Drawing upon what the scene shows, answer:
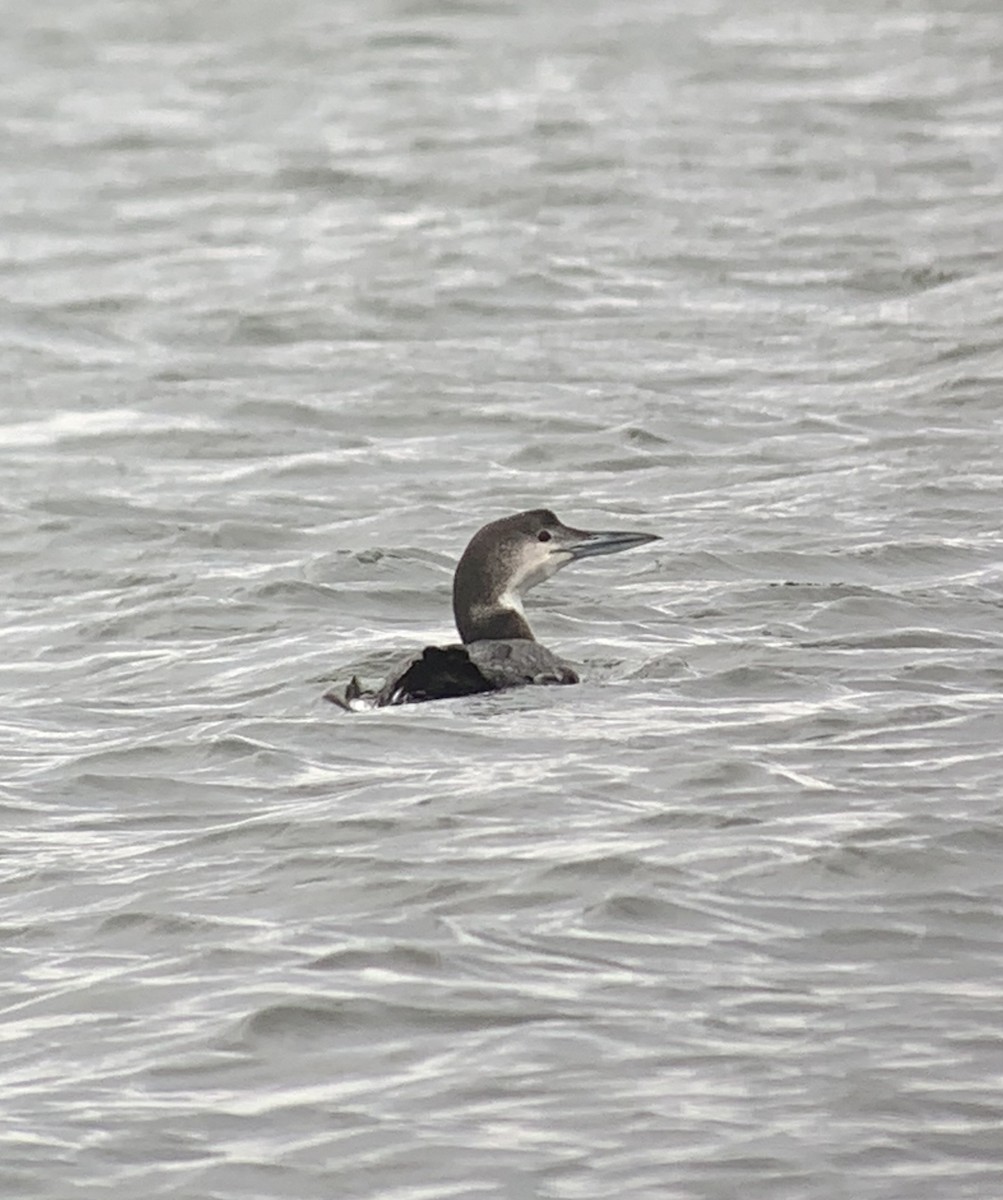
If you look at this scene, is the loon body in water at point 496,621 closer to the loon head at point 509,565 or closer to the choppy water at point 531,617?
the loon head at point 509,565

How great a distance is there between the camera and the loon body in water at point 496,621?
10.1 m

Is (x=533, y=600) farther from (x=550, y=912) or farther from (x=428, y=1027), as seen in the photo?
(x=428, y=1027)

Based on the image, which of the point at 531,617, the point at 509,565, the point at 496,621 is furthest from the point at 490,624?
the point at 531,617

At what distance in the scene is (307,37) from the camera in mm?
28297

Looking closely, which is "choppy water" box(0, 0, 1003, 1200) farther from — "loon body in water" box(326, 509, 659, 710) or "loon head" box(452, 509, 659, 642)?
"loon head" box(452, 509, 659, 642)

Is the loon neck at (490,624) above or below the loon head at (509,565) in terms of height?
below

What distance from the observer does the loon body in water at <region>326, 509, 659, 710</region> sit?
10.1 meters

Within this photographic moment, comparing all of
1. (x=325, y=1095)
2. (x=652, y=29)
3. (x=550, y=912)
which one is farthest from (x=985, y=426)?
(x=652, y=29)

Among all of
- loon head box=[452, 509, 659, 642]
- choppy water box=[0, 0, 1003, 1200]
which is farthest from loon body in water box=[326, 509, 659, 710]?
choppy water box=[0, 0, 1003, 1200]

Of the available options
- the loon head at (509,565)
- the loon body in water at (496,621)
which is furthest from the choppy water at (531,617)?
the loon head at (509,565)

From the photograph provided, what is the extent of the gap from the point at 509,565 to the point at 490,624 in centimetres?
24

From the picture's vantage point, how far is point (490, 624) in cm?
1123

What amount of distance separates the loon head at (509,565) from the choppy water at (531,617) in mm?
350

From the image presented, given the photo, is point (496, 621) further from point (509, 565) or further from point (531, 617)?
point (531, 617)
